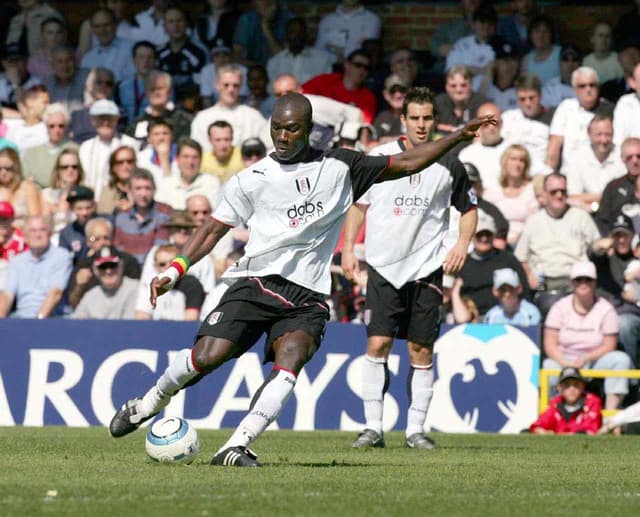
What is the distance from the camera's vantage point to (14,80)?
68.1 ft

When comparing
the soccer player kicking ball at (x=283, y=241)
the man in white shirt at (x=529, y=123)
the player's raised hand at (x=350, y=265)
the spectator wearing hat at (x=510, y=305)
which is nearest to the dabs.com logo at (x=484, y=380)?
the spectator wearing hat at (x=510, y=305)

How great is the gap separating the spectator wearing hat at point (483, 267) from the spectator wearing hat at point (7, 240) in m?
5.14

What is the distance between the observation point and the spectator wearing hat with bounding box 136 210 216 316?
53.6ft

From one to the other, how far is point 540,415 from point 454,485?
7.32 m

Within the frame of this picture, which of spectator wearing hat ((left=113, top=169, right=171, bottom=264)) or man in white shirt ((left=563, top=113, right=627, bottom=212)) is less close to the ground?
man in white shirt ((left=563, top=113, right=627, bottom=212))

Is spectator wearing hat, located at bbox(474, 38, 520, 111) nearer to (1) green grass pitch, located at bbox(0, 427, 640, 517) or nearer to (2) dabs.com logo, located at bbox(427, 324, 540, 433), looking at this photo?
(2) dabs.com logo, located at bbox(427, 324, 540, 433)

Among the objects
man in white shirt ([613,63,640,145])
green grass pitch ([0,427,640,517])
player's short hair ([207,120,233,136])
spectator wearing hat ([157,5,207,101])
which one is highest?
spectator wearing hat ([157,5,207,101])

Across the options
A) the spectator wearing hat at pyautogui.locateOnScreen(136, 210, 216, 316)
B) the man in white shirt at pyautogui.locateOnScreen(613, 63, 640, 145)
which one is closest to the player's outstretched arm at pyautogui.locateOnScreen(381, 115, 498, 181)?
the spectator wearing hat at pyautogui.locateOnScreen(136, 210, 216, 316)

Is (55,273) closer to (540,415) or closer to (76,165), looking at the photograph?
(76,165)

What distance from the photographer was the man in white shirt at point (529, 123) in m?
18.0

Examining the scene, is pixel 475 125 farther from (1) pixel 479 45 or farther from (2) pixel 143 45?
(2) pixel 143 45

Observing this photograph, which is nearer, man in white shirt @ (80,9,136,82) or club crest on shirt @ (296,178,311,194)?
club crest on shirt @ (296,178,311,194)

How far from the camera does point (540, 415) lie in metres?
15.2

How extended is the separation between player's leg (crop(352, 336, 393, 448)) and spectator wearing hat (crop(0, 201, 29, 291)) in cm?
658
